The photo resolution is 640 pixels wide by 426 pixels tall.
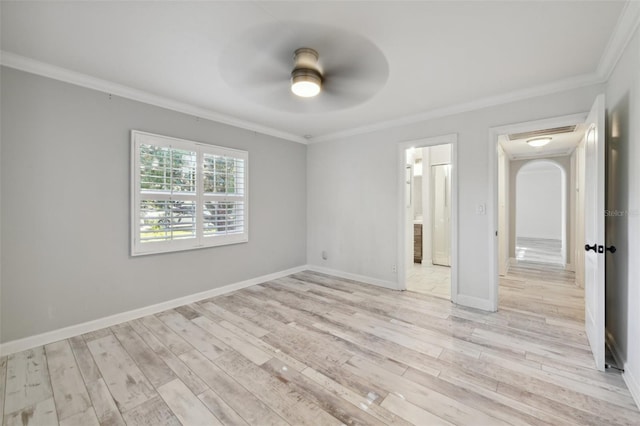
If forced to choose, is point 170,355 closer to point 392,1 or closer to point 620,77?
point 392,1

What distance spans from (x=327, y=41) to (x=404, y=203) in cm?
A: 258

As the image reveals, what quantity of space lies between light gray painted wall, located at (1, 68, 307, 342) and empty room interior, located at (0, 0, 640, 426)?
2 centimetres

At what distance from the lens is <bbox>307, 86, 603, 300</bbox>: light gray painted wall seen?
3.17 m

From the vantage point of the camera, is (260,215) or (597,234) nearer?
(597,234)

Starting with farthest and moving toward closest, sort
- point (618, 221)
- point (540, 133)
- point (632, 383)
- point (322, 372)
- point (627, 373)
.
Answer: point (540, 133) < point (618, 221) < point (322, 372) < point (627, 373) < point (632, 383)

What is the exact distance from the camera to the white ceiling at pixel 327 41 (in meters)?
1.76

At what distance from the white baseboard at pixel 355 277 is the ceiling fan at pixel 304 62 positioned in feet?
9.24

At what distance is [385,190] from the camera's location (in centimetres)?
415

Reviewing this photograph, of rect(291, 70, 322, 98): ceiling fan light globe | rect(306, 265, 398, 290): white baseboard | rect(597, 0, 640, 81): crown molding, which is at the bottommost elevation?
rect(306, 265, 398, 290): white baseboard

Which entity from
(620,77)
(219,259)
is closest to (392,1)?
(620,77)

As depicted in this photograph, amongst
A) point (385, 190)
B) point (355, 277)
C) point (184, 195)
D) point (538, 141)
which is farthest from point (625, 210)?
point (184, 195)

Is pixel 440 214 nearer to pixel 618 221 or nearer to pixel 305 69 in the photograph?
pixel 618 221

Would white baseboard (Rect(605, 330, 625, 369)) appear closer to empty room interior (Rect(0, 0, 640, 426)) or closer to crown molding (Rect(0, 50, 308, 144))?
empty room interior (Rect(0, 0, 640, 426))

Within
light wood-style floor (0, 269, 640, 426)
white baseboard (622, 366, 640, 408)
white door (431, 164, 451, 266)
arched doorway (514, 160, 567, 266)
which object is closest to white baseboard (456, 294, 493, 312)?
light wood-style floor (0, 269, 640, 426)
